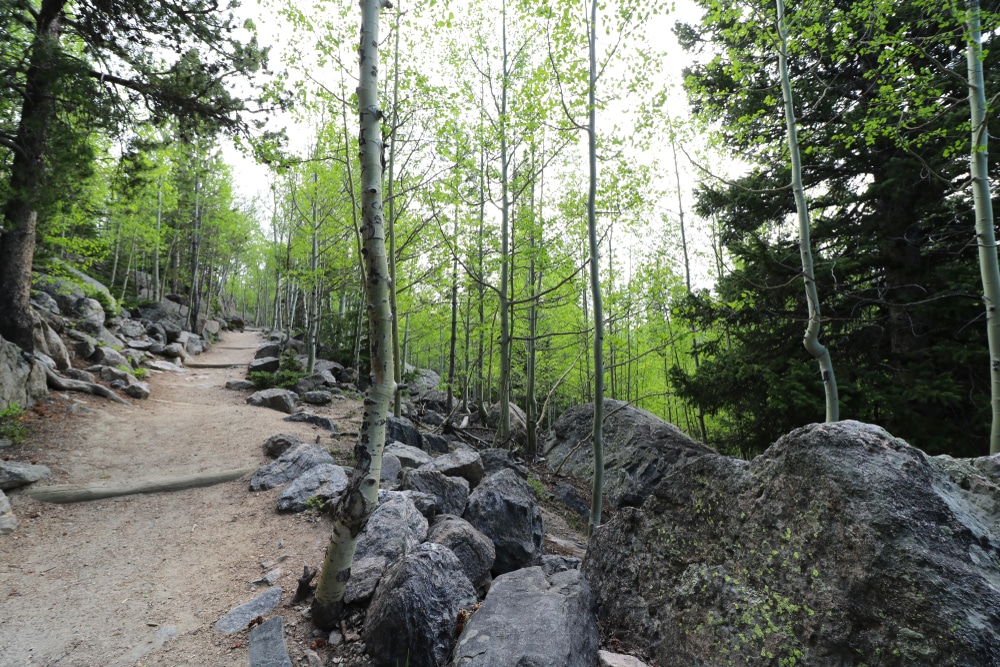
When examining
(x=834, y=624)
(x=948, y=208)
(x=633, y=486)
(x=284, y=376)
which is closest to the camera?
(x=834, y=624)

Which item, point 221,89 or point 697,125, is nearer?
point 697,125

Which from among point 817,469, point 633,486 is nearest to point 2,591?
point 817,469

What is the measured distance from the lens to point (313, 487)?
6.05 m

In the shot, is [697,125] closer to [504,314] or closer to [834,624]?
[504,314]

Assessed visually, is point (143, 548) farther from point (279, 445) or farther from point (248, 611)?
point (279, 445)

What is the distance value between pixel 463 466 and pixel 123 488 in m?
4.80

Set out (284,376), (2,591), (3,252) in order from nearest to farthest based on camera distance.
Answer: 1. (2,591)
2. (3,252)
3. (284,376)

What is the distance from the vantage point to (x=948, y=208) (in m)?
7.24

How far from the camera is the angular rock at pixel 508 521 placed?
5.42 m

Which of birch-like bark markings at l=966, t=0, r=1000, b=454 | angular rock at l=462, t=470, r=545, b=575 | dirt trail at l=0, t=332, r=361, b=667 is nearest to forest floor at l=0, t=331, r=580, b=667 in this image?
dirt trail at l=0, t=332, r=361, b=667

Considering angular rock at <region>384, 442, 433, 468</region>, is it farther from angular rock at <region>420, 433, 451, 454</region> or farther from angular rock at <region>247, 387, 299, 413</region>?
angular rock at <region>247, 387, 299, 413</region>

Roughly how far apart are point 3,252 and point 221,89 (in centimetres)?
494

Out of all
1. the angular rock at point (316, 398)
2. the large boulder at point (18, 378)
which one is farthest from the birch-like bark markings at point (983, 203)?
the large boulder at point (18, 378)

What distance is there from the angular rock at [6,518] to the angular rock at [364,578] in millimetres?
4324
